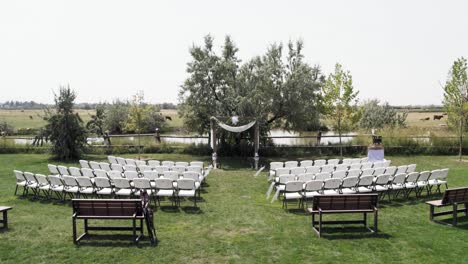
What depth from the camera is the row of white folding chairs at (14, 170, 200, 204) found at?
11.0 m

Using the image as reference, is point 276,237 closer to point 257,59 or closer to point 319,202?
point 319,202

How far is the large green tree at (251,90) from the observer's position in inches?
875

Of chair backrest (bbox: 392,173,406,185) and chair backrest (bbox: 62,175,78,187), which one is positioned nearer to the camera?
chair backrest (bbox: 62,175,78,187)

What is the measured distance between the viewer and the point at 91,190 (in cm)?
1156

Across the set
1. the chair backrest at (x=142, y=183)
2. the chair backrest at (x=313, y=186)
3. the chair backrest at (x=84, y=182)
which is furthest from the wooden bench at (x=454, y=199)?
the chair backrest at (x=84, y=182)

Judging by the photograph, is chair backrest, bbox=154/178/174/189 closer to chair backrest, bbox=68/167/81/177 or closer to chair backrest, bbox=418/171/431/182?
chair backrest, bbox=68/167/81/177

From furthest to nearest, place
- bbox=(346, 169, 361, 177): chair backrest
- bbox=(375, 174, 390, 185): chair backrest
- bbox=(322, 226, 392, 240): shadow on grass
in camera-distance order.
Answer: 1. bbox=(346, 169, 361, 177): chair backrest
2. bbox=(375, 174, 390, 185): chair backrest
3. bbox=(322, 226, 392, 240): shadow on grass

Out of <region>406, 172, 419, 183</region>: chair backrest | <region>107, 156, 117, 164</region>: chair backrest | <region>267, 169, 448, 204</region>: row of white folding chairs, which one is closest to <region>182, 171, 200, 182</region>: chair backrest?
<region>267, 169, 448, 204</region>: row of white folding chairs

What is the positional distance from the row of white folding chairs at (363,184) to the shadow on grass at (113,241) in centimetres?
425

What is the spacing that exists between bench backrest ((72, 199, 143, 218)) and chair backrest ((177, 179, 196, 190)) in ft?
9.75

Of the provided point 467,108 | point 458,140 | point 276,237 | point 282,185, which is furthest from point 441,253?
point 458,140

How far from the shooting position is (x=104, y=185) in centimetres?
1134

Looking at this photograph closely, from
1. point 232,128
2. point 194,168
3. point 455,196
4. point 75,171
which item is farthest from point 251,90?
point 455,196

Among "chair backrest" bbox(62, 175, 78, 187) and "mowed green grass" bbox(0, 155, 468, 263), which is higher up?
"chair backrest" bbox(62, 175, 78, 187)
